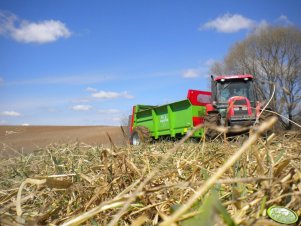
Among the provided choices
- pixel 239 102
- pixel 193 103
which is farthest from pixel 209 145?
pixel 193 103

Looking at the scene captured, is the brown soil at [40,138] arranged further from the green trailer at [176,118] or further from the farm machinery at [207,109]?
the farm machinery at [207,109]

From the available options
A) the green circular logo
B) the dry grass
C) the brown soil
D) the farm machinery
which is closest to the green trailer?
the farm machinery

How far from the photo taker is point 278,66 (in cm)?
2986

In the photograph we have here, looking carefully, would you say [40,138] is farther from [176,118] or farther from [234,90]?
[234,90]

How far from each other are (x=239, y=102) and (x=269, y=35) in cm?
2320

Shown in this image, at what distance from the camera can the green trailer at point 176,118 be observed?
36.9 ft

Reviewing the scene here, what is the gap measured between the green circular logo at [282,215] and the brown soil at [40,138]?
1.02m

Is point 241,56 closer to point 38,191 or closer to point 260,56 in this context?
point 260,56

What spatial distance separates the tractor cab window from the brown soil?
3571 millimetres

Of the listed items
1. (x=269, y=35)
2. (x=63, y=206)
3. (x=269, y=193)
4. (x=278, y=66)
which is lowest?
(x=63, y=206)

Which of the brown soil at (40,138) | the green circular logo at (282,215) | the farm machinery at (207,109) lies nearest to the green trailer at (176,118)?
the farm machinery at (207,109)

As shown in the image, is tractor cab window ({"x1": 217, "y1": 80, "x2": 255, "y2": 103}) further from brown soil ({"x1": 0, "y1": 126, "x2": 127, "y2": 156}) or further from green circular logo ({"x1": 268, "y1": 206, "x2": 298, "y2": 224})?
green circular logo ({"x1": 268, "y1": 206, "x2": 298, "y2": 224})

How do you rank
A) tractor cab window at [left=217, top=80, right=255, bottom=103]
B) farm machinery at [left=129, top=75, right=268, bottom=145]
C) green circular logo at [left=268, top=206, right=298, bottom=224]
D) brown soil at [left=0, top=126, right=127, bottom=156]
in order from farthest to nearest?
tractor cab window at [left=217, top=80, right=255, bottom=103], farm machinery at [left=129, top=75, right=268, bottom=145], brown soil at [left=0, top=126, right=127, bottom=156], green circular logo at [left=268, top=206, right=298, bottom=224]

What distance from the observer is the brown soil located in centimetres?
389
